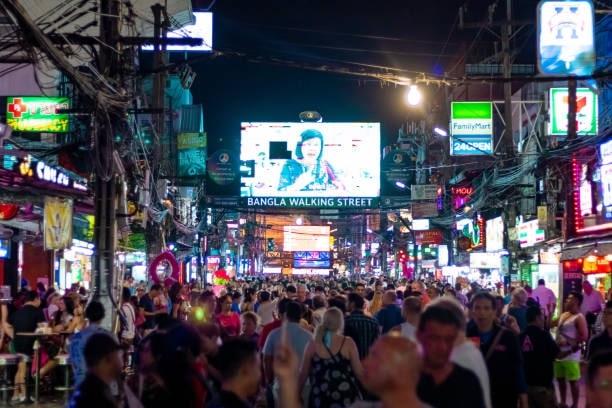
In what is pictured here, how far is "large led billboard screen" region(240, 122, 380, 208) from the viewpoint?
35156 millimetres

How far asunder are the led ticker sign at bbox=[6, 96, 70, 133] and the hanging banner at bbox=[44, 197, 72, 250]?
1005 cm

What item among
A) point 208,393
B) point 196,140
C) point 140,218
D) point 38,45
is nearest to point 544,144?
point 196,140

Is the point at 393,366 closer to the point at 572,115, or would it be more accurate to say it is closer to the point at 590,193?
the point at 572,115

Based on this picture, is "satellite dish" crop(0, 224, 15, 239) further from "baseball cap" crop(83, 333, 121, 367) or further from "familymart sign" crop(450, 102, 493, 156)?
"baseball cap" crop(83, 333, 121, 367)

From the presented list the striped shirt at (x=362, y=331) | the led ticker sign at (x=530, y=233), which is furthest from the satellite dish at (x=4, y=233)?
the led ticker sign at (x=530, y=233)

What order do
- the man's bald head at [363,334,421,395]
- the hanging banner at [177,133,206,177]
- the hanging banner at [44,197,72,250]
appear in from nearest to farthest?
the man's bald head at [363,334,421,395] → the hanging banner at [44,197,72,250] → the hanging banner at [177,133,206,177]

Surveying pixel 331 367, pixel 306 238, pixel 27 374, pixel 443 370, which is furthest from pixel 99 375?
pixel 306 238

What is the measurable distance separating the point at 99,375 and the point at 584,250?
67.5 ft

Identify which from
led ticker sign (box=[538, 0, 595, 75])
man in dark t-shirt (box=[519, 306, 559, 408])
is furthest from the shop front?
man in dark t-shirt (box=[519, 306, 559, 408])

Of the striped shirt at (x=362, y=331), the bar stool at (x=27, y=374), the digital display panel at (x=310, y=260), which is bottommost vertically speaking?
the bar stool at (x=27, y=374)

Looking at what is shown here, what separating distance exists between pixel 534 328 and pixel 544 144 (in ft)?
79.4

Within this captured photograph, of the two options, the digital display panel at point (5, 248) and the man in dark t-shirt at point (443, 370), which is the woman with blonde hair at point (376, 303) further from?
the man in dark t-shirt at point (443, 370)

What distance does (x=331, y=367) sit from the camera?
25.1 ft

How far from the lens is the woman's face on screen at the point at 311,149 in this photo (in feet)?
117
